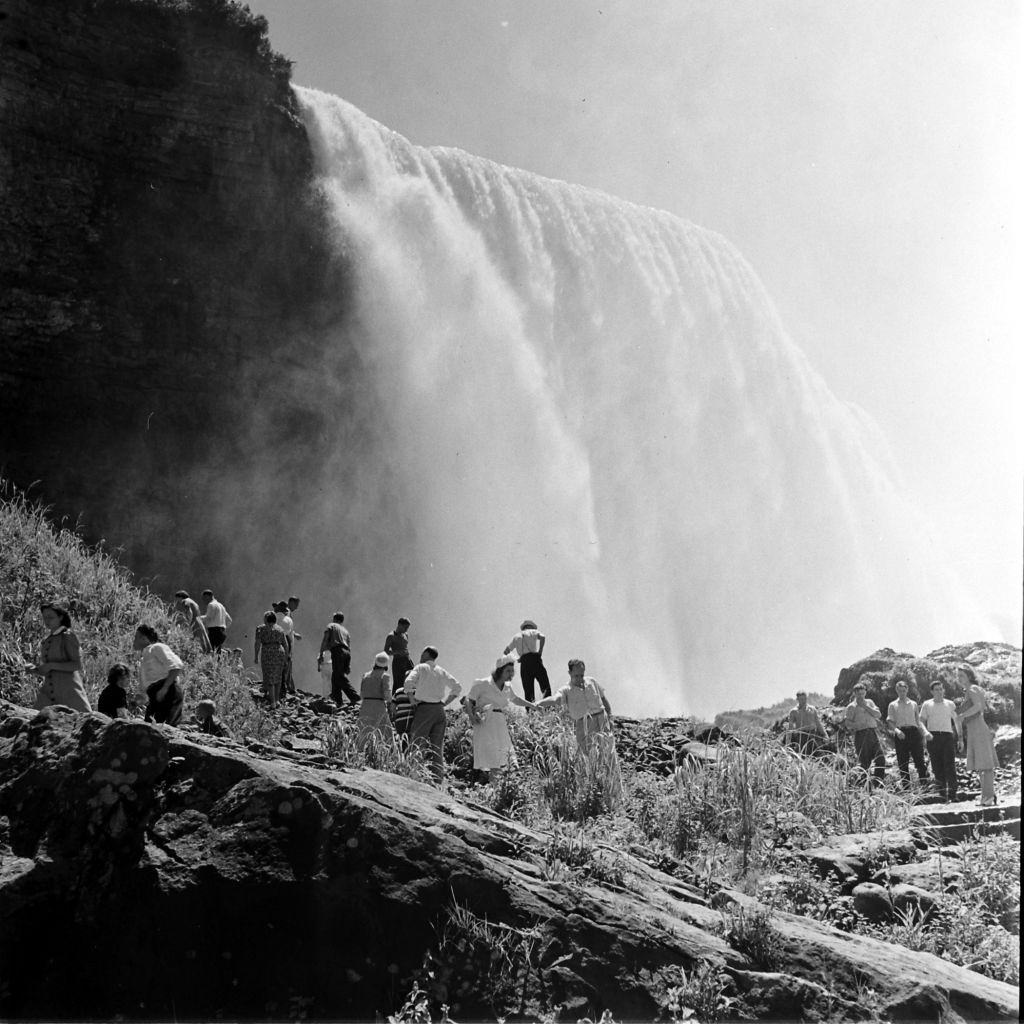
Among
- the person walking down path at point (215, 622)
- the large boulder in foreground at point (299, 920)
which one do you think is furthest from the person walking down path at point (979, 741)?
the person walking down path at point (215, 622)

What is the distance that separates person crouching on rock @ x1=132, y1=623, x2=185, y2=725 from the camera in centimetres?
768

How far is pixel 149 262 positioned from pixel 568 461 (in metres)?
12.9

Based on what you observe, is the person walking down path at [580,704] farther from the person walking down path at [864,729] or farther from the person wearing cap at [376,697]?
the person walking down path at [864,729]

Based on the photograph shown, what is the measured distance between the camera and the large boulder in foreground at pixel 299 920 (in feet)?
13.1

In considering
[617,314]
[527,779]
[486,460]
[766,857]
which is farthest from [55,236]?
[766,857]

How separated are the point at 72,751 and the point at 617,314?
2887 centimetres

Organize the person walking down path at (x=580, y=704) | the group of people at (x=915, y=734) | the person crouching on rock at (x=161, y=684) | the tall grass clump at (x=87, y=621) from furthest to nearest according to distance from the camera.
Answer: the group of people at (x=915, y=734) < the tall grass clump at (x=87, y=621) < the person walking down path at (x=580, y=704) < the person crouching on rock at (x=161, y=684)

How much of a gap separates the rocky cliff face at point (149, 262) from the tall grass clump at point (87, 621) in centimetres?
1071

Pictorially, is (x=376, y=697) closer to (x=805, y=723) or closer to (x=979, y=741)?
(x=805, y=723)

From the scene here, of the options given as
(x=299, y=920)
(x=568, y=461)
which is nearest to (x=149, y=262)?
(x=568, y=461)

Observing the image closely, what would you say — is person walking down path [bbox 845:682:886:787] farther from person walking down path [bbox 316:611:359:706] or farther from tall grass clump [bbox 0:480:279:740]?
tall grass clump [bbox 0:480:279:740]

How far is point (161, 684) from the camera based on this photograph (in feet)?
25.5

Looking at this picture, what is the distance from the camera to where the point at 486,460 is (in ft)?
95.3

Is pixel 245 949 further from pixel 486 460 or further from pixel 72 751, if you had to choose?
pixel 486 460
